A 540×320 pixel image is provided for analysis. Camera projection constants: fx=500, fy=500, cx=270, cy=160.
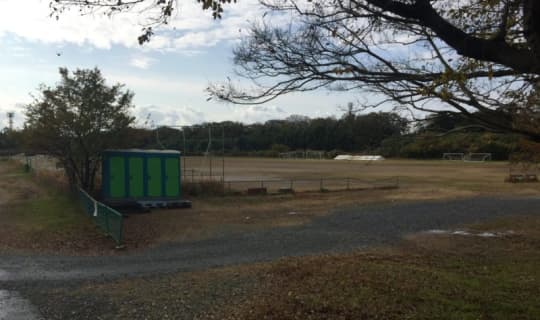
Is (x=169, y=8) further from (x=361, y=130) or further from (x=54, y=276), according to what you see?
(x=54, y=276)

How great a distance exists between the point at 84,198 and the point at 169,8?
15.7 m

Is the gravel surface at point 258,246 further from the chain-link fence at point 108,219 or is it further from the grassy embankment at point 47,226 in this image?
the grassy embankment at point 47,226

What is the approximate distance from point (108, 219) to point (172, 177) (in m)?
8.83

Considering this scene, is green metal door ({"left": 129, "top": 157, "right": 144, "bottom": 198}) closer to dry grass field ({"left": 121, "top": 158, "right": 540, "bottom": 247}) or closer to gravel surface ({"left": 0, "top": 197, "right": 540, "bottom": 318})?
dry grass field ({"left": 121, "top": 158, "right": 540, "bottom": 247})

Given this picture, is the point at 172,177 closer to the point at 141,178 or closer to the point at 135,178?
the point at 141,178

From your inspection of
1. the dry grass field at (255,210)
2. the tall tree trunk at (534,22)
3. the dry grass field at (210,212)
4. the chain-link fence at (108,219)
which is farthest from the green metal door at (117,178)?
the tall tree trunk at (534,22)

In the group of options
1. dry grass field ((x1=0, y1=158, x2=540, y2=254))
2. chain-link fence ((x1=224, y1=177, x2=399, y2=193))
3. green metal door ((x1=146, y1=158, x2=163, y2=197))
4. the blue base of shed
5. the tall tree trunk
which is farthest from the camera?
chain-link fence ((x1=224, y1=177, x2=399, y2=193))

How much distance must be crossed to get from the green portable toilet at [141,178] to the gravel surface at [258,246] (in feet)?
25.3

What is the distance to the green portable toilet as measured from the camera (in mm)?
21828

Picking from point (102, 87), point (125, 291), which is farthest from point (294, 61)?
point (102, 87)

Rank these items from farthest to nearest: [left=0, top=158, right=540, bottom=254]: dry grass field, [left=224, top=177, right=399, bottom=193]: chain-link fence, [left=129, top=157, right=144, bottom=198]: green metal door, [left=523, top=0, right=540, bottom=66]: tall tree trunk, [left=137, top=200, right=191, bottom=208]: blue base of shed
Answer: [left=224, top=177, right=399, bottom=193]: chain-link fence
[left=129, top=157, right=144, bottom=198]: green metal door
[left=137, top=200, right=191, bottom=208]: blue base of shed
[left=0, top=158, right=540, bottom=254]: dry grass field
[left=523, top=0, right=540, bottom=66]: tall tree trunk

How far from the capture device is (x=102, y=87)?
75.1 feet

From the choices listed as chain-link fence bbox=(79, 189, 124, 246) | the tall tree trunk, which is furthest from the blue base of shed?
the tall tree trunk

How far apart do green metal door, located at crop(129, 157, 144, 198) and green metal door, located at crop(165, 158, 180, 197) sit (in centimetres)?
118
